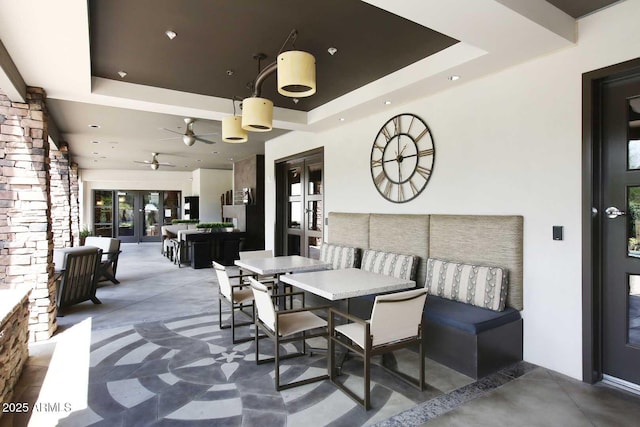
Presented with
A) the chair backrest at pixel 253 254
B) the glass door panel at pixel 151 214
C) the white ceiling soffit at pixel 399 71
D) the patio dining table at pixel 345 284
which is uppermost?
the white ceiling soffit at pixel 399 71

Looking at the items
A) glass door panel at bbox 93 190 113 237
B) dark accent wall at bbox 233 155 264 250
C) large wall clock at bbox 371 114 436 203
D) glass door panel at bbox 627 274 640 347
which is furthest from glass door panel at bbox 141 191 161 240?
glass door panel at bbox 627 274 640 347

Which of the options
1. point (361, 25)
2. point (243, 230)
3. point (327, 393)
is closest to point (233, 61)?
point (361, 25)

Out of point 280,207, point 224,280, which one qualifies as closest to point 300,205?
point 280,207

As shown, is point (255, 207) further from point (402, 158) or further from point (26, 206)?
point (26, 206)

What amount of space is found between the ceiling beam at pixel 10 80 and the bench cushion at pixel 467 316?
162 inches

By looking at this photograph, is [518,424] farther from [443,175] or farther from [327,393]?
[443,175]

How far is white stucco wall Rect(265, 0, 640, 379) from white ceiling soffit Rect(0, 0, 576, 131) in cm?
18

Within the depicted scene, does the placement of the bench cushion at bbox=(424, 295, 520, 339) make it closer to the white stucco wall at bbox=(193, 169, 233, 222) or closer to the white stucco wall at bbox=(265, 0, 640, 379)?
the white stucco wall at bbox=(265, 0, 640, 379)

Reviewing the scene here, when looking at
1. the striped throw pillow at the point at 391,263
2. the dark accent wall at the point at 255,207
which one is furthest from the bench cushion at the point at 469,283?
the dark accent wall at the point at 255,207

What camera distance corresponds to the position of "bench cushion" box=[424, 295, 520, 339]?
286cm

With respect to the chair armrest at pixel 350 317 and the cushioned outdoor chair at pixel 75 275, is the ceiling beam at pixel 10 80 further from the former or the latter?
the chair armrest at pixel 350 317

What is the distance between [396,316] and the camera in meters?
2.51

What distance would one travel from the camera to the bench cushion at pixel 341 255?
4.87 meters

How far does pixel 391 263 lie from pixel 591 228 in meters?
1.97
